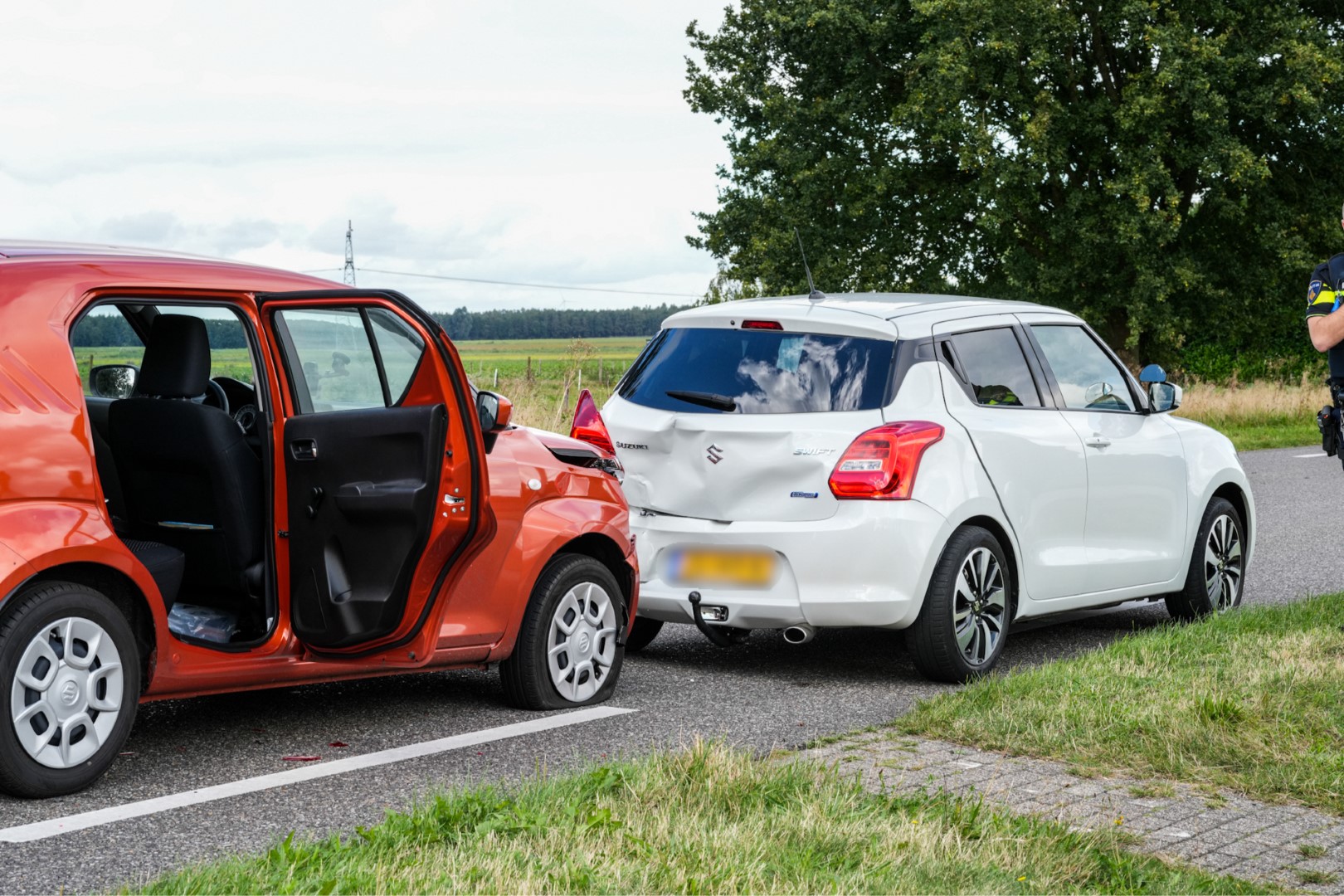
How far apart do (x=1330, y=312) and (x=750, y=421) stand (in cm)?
290

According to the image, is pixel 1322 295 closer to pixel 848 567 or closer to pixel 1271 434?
pixel 848 567

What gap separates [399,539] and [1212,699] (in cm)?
311

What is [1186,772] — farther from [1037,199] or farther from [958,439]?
[1037,199]

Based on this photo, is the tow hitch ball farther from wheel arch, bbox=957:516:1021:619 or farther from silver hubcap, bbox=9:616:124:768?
silver hubcap, bbox=9:616:124:768

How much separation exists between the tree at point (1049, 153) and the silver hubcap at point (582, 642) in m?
23.3

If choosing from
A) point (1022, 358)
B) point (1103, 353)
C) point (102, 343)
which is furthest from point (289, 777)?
point (1103, 353)

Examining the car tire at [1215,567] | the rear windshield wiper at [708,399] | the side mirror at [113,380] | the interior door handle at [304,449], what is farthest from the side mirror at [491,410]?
the car tire at [1215,567]

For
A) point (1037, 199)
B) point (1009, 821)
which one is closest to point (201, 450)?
point (1009, 821)

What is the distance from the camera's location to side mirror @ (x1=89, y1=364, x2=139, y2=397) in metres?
6.32

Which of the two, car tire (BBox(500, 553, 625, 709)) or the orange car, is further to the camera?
car tire (BBox(500, 553, 625, 709))

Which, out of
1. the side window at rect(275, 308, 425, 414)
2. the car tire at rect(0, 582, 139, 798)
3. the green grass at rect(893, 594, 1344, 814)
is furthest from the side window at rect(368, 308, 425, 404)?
the green grass at rect(893, 594, 1344, 814)

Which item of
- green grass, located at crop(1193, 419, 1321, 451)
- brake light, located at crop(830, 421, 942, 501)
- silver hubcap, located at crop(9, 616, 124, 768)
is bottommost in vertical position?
green grass, located at crop(1193, 419, 1321, 451)

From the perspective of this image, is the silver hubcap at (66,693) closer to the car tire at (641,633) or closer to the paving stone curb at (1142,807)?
the paving stone curb at (1142,807)

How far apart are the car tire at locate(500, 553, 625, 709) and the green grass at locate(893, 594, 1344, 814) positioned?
133 centimetres
